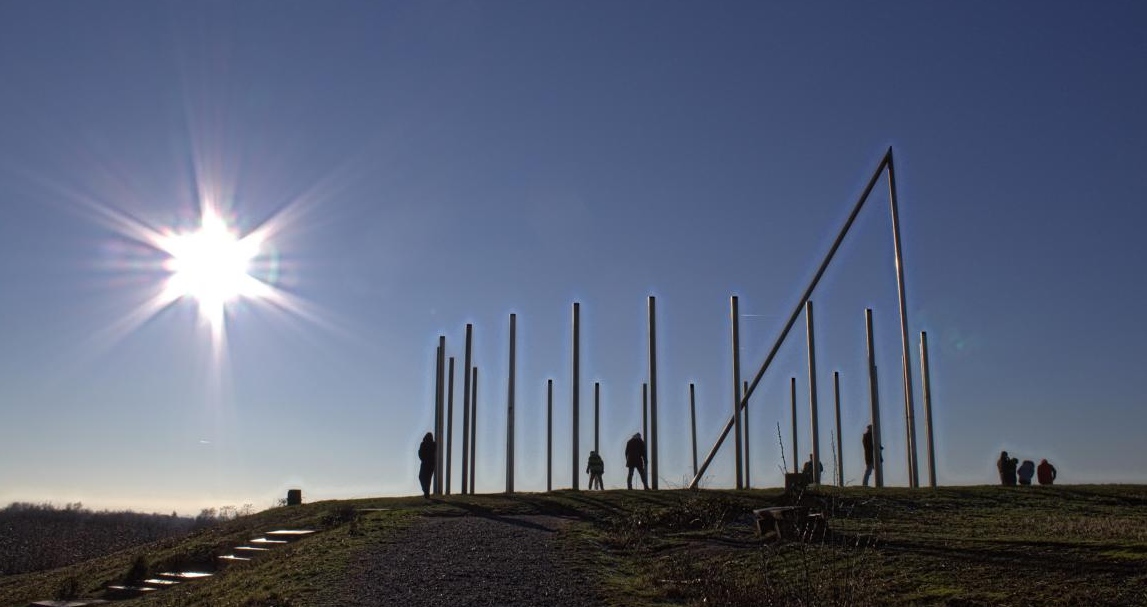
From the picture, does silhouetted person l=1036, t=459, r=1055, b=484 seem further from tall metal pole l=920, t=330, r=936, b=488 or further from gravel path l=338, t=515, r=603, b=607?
gravel path l=338, t=515, r=603, b=607

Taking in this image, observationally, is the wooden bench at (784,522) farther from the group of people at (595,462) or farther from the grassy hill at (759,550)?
the group of people at (595,462)

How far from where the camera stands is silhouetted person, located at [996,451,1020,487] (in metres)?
30.2

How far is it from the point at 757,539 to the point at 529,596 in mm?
4737

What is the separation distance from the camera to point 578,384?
97.7 feet

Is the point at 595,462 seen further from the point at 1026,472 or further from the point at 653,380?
the point at 1026,472

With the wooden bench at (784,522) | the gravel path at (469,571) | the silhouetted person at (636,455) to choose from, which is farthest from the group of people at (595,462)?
the wooden bench at (784,522)

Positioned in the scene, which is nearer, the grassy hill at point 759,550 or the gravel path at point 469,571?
the grassy hill at point 759,550

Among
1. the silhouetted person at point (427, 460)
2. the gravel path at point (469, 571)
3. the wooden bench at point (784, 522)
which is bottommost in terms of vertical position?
the gravel path at point (469, 571)

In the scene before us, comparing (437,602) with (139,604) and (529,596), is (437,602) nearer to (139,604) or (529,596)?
(529,596)

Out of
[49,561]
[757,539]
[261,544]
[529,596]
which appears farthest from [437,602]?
[49,561]

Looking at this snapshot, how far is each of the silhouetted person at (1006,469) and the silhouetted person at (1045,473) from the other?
2279 millimetres

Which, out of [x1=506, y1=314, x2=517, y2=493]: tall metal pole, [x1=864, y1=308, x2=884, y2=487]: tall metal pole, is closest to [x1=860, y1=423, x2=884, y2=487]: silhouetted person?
[x1=864, y1=308, x2=884, y2=487]: tall metal pole

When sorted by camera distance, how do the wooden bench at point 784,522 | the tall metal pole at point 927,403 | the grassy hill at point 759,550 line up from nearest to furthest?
the grassy hill at point 759,550 < the wooden bench at point 784,522 < the tall metal pole at point 927,403

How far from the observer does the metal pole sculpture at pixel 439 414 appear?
A: 30.8m
